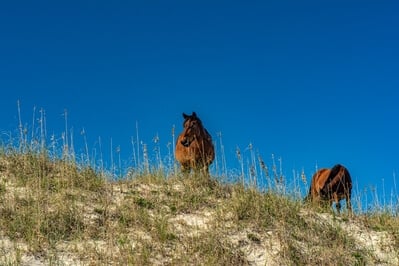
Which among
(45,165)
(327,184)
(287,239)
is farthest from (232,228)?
(327,184)

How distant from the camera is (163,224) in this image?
25.0 feet

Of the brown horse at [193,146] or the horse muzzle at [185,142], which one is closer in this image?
the horse muzzle at [185,142]

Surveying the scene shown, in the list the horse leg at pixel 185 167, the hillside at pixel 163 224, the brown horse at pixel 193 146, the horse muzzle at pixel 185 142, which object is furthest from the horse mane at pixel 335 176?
the horse muzzle at pixel 185 142

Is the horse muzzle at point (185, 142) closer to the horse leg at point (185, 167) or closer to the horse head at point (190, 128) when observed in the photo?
the horse head at point (190, 128)

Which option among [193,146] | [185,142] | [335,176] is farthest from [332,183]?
[185,142]

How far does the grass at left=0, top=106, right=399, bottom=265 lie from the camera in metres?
6.92

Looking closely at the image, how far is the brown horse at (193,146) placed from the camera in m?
10.7

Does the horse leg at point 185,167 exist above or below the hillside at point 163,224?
above

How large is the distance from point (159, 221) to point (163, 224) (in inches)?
7.2

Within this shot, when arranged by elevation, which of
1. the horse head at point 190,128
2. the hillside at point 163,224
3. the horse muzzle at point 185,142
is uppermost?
the horse head at point 190,128

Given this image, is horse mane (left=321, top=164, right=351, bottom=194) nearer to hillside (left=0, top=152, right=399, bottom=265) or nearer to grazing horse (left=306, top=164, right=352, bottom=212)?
grazing horse (left=306, top=164, right=352, bottom=212)

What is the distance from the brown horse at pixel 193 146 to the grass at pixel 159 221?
40.6 inches

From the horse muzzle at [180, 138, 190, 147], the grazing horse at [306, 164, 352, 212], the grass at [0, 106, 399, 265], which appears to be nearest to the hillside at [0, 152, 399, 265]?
the grass at [0, 106, 399, 265]

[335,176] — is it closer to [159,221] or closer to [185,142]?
[185,142]
